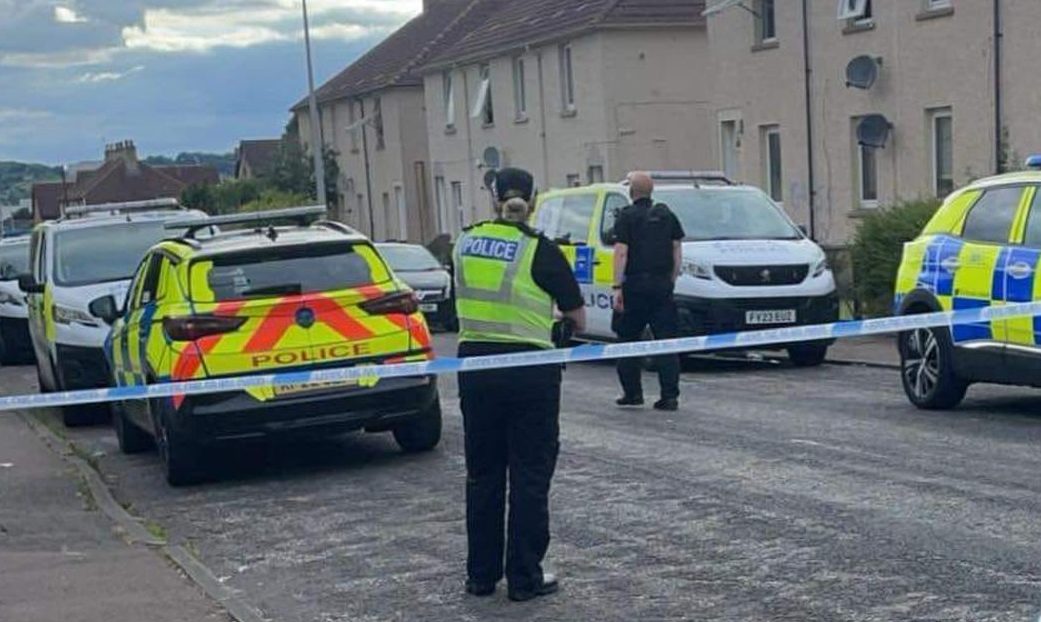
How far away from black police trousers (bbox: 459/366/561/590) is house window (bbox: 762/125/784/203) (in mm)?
24604

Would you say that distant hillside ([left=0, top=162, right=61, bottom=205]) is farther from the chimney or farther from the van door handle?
the van door handle

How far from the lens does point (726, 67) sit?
32.4 meters

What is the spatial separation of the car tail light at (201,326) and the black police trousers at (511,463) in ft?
11.1

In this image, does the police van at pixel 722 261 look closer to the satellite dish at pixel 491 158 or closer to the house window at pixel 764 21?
the house window at pixel 764 21

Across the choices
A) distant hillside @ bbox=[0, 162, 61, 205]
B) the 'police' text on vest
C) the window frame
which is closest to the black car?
the window frame

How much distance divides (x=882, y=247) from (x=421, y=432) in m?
9.48

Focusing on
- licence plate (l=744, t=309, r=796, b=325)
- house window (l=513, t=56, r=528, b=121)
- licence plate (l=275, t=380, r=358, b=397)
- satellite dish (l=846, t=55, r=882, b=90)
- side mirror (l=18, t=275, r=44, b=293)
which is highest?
house window (l=513, t=56, r=528, b=121)

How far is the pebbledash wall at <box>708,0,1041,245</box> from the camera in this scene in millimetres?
23859

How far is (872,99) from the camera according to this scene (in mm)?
27406

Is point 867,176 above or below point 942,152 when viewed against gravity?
below

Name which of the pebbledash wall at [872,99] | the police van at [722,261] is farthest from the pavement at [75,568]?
the pebbledash wall at [872,99]

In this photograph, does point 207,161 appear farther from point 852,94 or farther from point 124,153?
point 852,94

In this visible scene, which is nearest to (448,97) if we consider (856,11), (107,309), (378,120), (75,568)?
(378,120)

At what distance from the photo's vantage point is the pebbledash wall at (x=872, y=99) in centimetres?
2386
